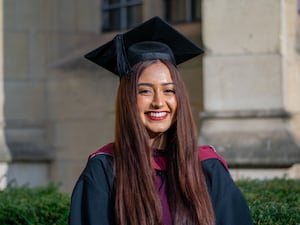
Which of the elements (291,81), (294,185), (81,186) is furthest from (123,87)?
(291,81)

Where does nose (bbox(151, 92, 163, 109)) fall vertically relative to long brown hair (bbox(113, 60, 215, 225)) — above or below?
above

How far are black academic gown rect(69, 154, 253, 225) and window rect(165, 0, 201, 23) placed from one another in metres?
4.44

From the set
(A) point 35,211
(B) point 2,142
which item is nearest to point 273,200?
(A) point 35,211

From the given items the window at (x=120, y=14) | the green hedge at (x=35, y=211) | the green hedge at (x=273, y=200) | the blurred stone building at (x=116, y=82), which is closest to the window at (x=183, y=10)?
the blurred stone building at (x=116, y=82)

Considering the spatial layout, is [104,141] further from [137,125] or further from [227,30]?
[137,125]

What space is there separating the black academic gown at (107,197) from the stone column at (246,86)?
3200 millimetres

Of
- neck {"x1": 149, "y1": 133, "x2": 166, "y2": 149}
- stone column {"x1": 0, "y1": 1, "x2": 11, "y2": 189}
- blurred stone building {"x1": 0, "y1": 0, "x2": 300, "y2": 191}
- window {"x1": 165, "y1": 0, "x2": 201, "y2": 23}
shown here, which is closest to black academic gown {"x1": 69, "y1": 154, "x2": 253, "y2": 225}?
neck {"x1": 149, "y1": 133, "x2": 166, "y2": 149}

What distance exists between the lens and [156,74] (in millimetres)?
2609

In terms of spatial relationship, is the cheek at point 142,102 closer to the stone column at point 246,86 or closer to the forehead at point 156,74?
the forehead at point 156,74

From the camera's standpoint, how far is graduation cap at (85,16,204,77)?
2.67m

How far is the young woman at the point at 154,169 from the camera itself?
252cm

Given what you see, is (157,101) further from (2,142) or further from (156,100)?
(2,142)

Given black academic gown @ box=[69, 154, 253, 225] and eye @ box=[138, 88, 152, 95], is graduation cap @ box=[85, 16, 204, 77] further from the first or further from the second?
black academic gown @ box=[69, 154, 253, 225]

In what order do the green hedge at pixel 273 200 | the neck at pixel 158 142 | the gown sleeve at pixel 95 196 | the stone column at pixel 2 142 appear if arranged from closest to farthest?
1. the gown sleeve at pixel 95 196
2. the neck at pixel 158 142
3. the green hedge at pixel 273 200
4. the stone column at pixel 2 142
